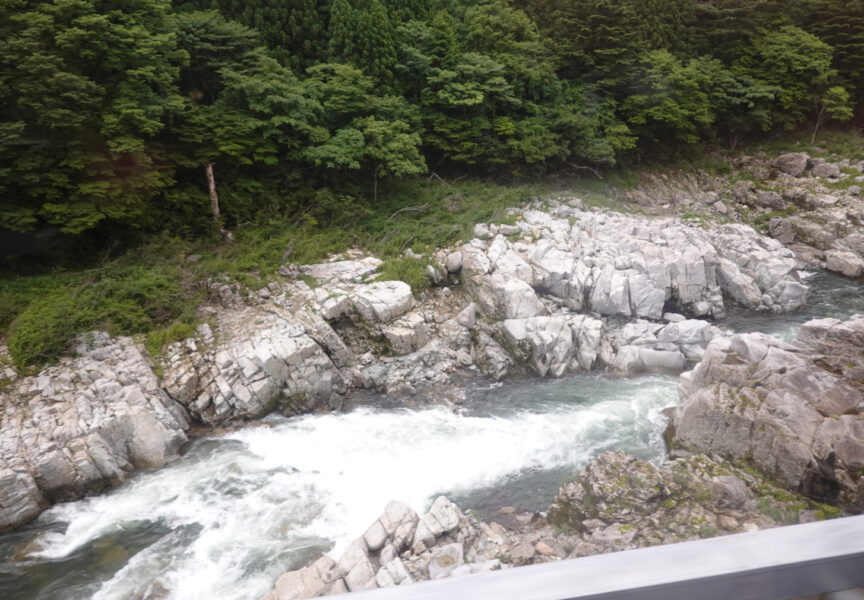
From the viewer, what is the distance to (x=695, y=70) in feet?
61.7

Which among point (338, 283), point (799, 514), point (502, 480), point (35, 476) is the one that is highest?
point (338, 283)

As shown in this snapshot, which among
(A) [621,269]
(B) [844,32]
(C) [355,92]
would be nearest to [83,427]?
(C) [355,92]

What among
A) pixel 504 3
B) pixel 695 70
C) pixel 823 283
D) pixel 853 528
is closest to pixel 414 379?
pixel 853 528

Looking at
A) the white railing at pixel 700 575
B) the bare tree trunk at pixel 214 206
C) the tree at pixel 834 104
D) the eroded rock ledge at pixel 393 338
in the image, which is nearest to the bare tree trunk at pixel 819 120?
the tree at pixel 834 104

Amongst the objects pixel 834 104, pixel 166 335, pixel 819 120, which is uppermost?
pixel 834 104

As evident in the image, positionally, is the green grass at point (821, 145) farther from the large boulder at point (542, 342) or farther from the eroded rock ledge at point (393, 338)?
the large boulder at point (542, 342)

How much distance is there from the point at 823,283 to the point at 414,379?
12879mm

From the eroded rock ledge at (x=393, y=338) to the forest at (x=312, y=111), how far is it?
98 centimetres

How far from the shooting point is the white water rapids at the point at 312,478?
230 inches

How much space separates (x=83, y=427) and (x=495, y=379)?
747 centimetres

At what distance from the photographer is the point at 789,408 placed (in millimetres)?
6039

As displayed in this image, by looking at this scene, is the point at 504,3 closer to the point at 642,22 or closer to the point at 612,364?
the point at 642,22

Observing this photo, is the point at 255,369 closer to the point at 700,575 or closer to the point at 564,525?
the point at 564,525

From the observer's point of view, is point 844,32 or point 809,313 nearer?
point 809,313
